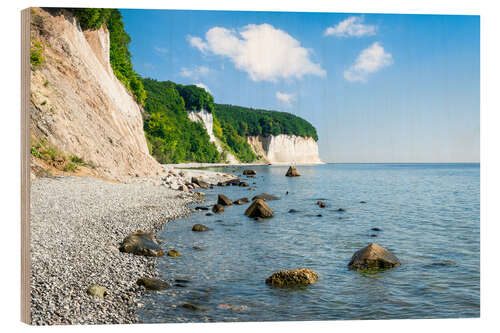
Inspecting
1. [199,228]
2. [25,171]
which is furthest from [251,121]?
[25,171]

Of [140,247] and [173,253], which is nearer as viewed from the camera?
[140,247]

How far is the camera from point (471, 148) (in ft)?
27.9

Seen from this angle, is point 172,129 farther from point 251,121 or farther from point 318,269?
point 318,269

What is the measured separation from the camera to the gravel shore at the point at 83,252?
657 centimetres

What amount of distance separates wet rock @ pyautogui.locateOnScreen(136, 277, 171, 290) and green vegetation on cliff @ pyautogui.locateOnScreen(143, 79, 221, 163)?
43.0m

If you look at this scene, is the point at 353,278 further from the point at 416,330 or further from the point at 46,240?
the point at 46,240

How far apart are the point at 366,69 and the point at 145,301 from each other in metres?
7.63

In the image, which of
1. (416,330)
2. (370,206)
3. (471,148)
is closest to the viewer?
(416,330)

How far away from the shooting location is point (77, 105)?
19.0 m

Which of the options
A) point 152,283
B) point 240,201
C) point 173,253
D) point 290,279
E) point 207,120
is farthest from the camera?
point 207,120

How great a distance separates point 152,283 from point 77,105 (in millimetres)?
13959

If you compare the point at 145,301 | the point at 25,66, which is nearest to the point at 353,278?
the point at 145,301

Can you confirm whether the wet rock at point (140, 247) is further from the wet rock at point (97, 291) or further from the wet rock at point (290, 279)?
the wet rock at point (290, 279)

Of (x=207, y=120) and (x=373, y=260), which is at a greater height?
(x=207, y=120)
